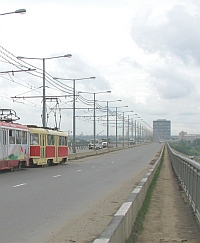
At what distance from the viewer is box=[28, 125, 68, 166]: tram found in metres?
31.1

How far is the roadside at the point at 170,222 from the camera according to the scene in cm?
950

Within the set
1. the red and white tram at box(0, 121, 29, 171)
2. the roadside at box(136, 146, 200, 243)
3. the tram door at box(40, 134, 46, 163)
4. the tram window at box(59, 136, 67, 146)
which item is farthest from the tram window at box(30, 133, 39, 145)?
the roadside at box(136, 146, 200, 243)

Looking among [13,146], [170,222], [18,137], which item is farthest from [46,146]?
[170,222]

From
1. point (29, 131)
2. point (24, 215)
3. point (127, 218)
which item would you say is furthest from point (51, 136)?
point (127, 218)

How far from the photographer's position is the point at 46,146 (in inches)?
1296

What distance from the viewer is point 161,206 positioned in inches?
568

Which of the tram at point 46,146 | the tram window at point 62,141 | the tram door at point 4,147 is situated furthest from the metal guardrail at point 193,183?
the tram window at point 62,141

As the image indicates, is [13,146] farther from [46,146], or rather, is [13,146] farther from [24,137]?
[46,146]

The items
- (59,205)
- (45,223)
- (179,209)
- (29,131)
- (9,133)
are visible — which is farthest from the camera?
(29,131)

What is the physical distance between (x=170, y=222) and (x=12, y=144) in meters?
15.9

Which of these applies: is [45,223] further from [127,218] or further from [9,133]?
[9,133]

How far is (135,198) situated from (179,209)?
9.84ft

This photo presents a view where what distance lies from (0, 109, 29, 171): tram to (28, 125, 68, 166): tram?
195cm

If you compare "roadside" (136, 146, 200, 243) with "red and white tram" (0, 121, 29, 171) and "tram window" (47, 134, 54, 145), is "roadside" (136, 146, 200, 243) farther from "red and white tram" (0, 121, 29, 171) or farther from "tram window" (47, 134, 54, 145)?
"tram window" (47, 134, 54, 145)
